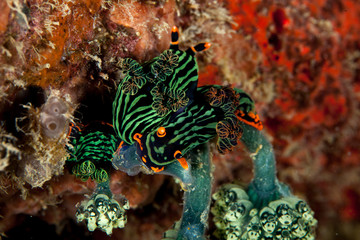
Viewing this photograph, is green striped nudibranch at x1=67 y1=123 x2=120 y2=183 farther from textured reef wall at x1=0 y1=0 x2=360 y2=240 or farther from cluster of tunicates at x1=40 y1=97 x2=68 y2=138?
cluster of tunicates at x1=40 y1=97 x2=68 y2=138

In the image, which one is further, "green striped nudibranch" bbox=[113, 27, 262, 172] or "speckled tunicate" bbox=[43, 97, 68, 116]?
"green striped nudibranch" bbox=[113, 27, 262, 172]

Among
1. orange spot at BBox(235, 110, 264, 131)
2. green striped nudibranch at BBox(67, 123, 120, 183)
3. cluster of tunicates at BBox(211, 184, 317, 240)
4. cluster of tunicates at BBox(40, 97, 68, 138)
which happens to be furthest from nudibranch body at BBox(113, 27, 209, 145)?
cluster of tunicates at BBox(211, 184, 317, 240)

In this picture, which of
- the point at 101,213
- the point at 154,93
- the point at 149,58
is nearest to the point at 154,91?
the point at 154,93

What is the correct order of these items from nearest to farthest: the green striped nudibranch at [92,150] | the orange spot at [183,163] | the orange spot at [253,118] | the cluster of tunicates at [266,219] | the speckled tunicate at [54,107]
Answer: the speckled tunicate at [54,107]
the orange spot at [183,163]
the green striped nudibranch at [92,150]
the cluster of tunicates at [266,219]
the orange spot at [253,118]

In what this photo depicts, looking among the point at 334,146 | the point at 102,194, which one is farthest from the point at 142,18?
the point at 334,146

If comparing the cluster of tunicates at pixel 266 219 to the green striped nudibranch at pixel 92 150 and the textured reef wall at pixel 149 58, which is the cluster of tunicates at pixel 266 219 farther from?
the green striped nudibranch at pixel 92 150

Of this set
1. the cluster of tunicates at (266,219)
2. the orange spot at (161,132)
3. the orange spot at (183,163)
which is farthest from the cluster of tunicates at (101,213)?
the cluster of tunicates at (266,219)

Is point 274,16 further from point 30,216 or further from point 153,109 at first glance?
point 30,216

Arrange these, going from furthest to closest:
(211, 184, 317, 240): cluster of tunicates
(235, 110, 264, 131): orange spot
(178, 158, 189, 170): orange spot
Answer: (235, 110, 264, 131): orange spot → (211, 184, 317, 240): cluster of tunicates → (178, 158, 189, 170): orange spot

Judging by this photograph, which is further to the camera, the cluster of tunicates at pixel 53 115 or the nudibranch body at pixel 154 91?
the nudibranch body at pixel 154 91
